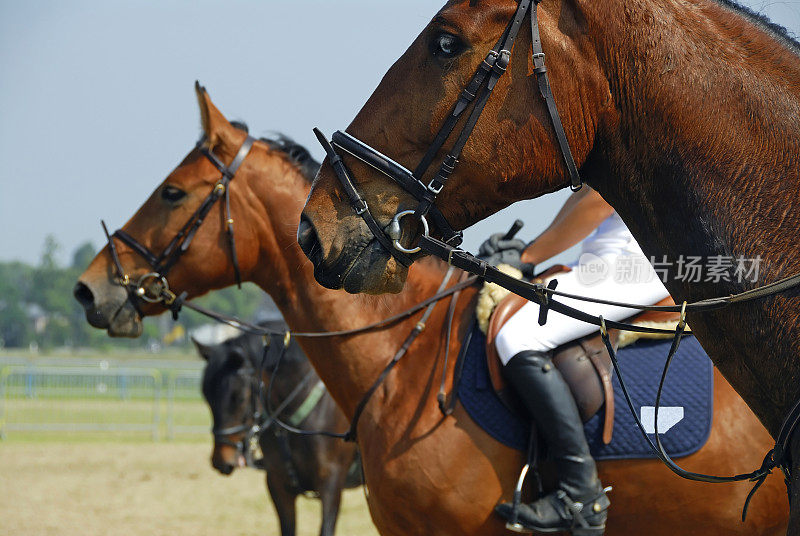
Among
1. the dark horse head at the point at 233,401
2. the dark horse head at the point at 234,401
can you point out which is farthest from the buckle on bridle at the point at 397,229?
the dark horse head at the point at 233,401

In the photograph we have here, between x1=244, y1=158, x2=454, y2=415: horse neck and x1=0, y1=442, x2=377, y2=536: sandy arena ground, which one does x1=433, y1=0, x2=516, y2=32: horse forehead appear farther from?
x1=0, y1=442, x2=377, y2=536: sandy arena ground

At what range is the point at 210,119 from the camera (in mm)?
4410

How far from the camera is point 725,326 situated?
188 centimetres

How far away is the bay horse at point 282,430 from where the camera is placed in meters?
6.81

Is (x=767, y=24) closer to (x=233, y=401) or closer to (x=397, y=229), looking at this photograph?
(x=397, y=229)

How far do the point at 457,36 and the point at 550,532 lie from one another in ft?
7.58

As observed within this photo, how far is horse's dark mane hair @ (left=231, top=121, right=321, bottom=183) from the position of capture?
172 inches

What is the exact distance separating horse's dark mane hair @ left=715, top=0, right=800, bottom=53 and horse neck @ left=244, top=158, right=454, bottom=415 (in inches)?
83.9

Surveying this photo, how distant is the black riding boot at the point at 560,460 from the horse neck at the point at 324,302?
741mm

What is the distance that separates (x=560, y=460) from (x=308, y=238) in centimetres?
183

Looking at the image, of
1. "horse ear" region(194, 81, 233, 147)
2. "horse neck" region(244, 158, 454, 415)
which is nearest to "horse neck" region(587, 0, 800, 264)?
"horse neck" region(244, 158, 454, 415)

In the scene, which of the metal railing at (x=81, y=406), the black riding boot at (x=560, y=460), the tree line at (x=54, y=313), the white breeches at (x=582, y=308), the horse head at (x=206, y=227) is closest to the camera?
the black riding boot at (x=560, y=460)

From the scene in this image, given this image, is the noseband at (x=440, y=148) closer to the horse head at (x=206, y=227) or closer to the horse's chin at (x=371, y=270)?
the horse's chin at (x=371, y=270)

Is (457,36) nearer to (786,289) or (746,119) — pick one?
(746,119)
